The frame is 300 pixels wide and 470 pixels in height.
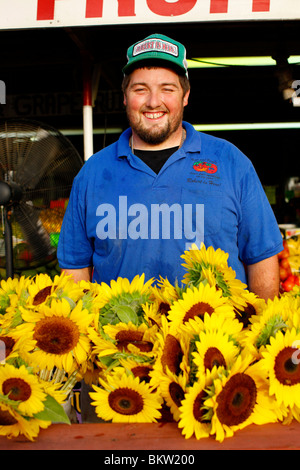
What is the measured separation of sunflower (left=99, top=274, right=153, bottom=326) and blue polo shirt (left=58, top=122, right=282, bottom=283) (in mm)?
700

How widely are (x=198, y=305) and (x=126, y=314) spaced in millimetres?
197

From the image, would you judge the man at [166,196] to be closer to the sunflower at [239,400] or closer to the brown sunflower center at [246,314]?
the brown sunflower center at [246,314]

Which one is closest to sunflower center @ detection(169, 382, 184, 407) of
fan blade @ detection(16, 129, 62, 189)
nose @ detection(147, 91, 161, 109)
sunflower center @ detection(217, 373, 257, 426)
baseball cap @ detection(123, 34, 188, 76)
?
sunflower center @ detection(217, 373, 257, 426)

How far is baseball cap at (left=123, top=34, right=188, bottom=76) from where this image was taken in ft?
6.04

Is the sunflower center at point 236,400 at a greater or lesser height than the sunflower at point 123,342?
lesser

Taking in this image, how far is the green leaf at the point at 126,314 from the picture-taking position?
1.08 m

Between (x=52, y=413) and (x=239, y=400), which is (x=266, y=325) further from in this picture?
(x=52, y=413)

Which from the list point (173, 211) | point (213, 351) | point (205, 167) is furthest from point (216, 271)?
point (205, 167)

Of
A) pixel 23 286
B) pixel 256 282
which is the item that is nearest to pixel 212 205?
pixel 256 282

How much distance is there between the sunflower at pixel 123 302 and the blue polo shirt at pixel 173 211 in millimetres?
700

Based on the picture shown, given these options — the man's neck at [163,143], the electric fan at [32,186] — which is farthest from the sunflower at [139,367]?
the electric fan at [32,186]

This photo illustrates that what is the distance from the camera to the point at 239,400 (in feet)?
2.84

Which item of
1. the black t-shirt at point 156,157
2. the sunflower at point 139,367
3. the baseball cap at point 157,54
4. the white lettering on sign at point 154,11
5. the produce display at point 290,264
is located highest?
the white lettering on sign at point 154,11
